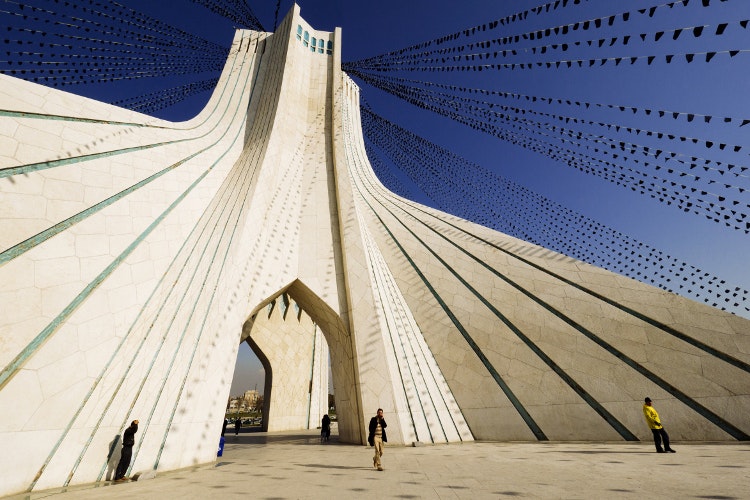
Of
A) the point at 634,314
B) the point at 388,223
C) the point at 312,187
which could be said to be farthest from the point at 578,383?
the point at 312,187

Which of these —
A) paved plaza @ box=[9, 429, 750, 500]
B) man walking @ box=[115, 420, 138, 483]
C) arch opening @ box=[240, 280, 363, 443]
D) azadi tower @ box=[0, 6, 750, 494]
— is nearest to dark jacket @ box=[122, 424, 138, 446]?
man walking @ box=[115, 420, 138, 483]

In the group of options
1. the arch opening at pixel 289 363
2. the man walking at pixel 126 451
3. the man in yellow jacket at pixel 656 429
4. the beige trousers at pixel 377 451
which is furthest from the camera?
the arch opening at pixel 289 363

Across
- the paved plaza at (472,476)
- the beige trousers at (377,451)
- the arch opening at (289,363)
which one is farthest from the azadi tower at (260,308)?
the arch opening at (289,363)

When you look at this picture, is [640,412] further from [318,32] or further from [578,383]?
[318,32]

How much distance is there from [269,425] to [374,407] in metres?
8.93

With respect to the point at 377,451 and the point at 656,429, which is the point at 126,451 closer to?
the point at 377,451

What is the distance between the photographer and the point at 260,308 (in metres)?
7.96

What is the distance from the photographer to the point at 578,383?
7.05 m

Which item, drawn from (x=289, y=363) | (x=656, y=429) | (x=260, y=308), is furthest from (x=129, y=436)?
(x=289, y=363)

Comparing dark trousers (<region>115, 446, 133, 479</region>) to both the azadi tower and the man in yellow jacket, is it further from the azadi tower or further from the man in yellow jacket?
the man in yellow jacket

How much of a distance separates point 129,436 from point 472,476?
4.27 metres

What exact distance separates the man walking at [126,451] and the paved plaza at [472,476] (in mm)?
145

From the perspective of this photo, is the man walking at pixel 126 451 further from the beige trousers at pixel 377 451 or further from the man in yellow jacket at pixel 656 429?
the man in yellow jacket at pixel 656 429

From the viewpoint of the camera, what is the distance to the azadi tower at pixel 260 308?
462cm
